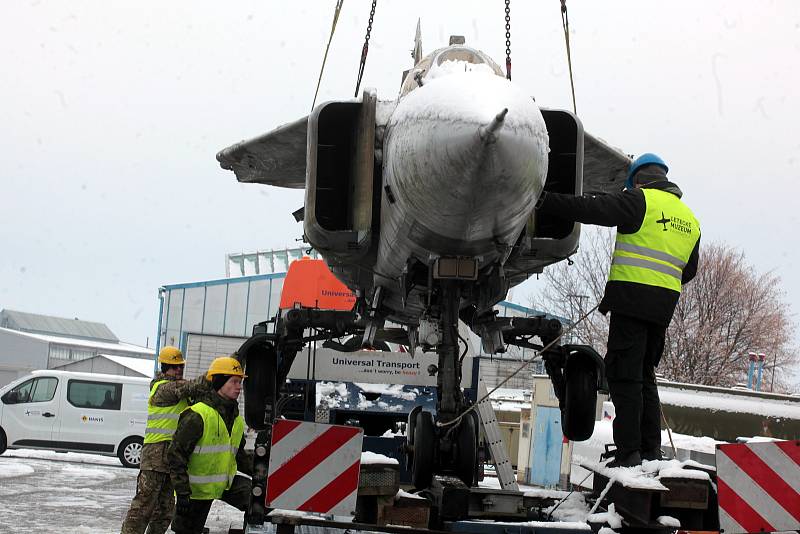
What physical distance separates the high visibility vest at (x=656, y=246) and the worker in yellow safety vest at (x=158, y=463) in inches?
129

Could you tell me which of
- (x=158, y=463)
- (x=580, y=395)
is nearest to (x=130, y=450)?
(x=158, y=463)

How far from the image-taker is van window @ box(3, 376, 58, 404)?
16531 millimetres

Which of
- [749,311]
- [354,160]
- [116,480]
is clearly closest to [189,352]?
[116,480]

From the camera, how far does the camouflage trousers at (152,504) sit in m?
6.74

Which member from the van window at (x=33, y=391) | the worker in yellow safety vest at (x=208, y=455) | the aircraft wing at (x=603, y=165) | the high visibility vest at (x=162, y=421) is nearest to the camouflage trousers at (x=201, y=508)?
the worker in yellow safety vest at (x=208, y=455)

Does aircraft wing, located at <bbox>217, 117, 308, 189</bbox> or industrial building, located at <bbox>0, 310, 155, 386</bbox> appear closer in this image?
aircraft wing, located at <bbox>217, 117, 308, 189</bbox>

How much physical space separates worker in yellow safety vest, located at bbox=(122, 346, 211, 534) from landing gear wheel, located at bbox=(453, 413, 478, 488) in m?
2.32

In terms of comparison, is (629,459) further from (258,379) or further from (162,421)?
(162,421)

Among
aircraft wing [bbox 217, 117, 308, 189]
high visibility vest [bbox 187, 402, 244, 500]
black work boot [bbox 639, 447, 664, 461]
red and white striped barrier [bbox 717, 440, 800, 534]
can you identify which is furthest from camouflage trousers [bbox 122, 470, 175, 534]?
red and white striped barrier [bbox 717, 440, 800, 534]

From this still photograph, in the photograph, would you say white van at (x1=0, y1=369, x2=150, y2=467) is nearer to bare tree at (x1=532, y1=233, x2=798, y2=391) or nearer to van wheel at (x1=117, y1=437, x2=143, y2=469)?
van wheel at (x1=117, y1=437, x2=143, y2=469)

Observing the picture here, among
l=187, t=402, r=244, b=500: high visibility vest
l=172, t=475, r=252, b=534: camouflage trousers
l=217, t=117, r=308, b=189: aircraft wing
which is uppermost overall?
l=217, t=117, r=308, b=189: aircraft wing

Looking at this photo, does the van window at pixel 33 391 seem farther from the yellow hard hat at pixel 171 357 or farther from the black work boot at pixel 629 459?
the black work boot at pixel 629 459

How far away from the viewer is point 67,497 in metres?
10.8

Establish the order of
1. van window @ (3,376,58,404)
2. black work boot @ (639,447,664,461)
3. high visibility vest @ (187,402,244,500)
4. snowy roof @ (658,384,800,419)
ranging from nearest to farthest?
black work boot @ (639,447,664,461)
high visibility vest @ (187,402,244,500)
snowy roof @ (658,384,800,419)
van window @ (3,376,58,404)
